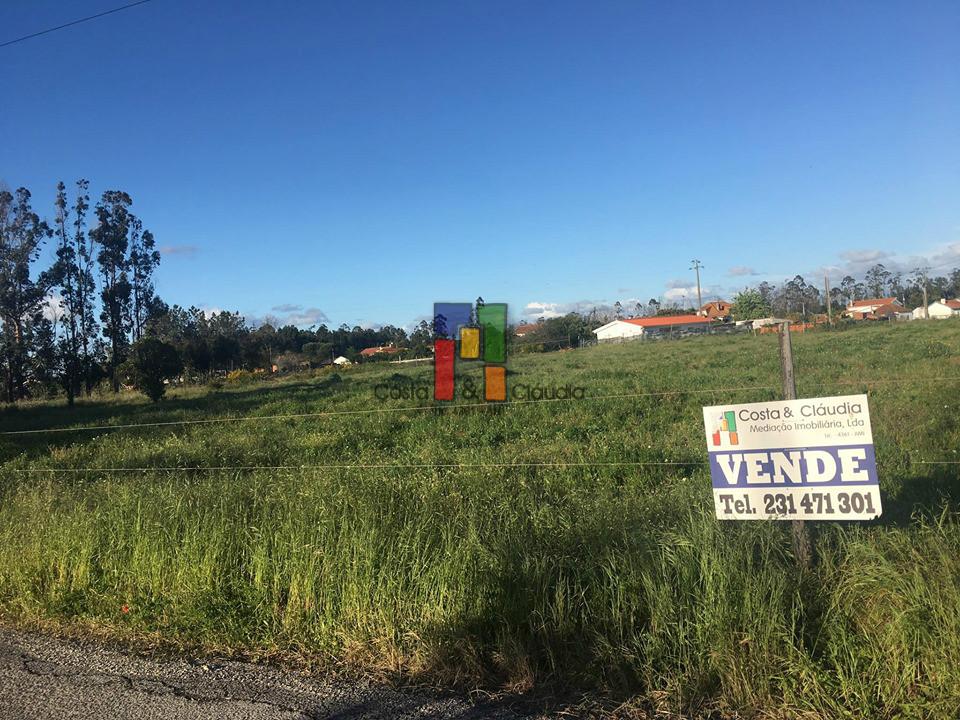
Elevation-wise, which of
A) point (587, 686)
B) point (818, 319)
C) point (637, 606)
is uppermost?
point (818, 319)

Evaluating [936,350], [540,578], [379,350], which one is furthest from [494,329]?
[379,350]

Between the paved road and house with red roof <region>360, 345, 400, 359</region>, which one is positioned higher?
house with red roof <region>360, 345, 400, 359</region>

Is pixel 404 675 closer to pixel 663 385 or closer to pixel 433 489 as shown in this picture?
pixel 433 489

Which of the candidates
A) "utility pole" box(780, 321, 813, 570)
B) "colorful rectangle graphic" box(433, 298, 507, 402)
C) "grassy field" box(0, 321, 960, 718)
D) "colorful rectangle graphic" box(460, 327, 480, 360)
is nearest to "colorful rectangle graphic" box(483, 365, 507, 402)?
"colorful rectangle graphic" box(433, 298, 507, 402)

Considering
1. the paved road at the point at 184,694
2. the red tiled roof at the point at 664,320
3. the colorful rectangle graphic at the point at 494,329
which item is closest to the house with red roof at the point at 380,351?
the colorful rectangle graphic at the point at 494,329

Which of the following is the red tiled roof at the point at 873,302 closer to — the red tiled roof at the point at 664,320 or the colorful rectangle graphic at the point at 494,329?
the red tiled roof at the point at 664,320

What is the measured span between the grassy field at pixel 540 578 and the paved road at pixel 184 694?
0.77 feet

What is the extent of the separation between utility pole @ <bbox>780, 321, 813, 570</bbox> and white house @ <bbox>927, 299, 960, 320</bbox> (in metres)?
17.5

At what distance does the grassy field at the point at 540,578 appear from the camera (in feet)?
10.6

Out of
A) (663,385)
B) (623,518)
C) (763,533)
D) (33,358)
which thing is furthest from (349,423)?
(33,358)

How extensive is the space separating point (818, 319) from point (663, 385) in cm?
687

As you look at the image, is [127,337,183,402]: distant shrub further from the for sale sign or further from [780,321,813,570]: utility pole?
[780,321,813,570]: utility pole

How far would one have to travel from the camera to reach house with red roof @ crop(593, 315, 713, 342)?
20956 millimetres

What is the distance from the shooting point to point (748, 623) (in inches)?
132
